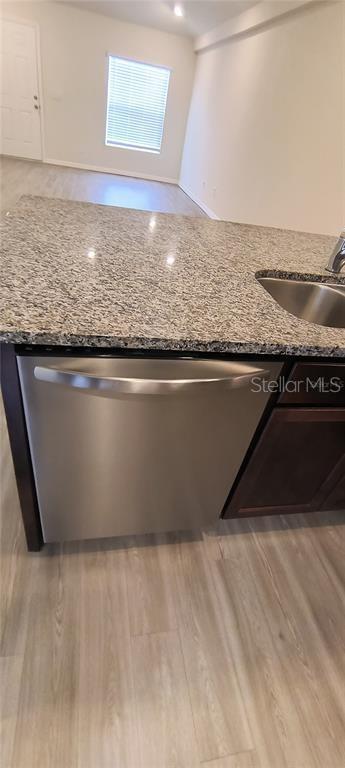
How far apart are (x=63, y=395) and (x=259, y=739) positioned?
1.07 metres

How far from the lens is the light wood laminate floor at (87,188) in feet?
15.9

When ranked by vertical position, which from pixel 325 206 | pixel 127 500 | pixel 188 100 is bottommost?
pixel 127 500

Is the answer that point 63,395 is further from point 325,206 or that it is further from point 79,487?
point 325,206

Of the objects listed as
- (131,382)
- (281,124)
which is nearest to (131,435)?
(131,382)

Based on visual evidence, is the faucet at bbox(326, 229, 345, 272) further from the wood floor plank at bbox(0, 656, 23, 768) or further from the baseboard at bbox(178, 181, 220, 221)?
the baseboard at bbox(178, 181, 220, 221)

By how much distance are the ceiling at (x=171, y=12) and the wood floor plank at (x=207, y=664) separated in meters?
5.57

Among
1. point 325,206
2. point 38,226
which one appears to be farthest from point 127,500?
point 325,206

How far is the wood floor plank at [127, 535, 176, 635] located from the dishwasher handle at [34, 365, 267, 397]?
78 cm

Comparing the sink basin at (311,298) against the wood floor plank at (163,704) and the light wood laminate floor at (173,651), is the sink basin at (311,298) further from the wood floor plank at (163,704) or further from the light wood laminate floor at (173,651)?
the wood floor plank at (163,704)

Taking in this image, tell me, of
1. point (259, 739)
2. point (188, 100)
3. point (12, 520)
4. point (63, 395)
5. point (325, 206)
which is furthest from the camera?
point (188, 100)

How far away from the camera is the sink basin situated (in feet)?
4.32

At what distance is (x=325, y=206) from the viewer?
2.84m

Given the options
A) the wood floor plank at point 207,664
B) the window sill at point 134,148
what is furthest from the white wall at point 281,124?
the wood floor plank at point 207,664

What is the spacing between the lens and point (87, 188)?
5398 millimetres
